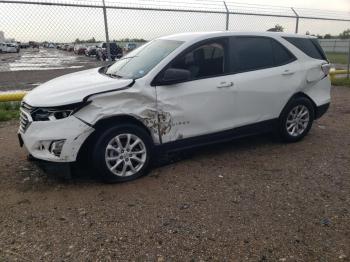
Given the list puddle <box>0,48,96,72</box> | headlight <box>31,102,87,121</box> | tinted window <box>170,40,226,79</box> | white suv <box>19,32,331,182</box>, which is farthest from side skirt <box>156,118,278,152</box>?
puddle <box>0,48,96,72</box>

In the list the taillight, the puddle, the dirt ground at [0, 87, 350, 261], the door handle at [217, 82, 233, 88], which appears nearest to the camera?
Result: the dirt ground at [0, 87, 350, 261]

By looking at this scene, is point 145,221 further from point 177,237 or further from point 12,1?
point 12,1

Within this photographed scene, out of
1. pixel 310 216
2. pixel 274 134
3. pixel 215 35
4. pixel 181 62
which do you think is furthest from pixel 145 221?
pixel 274 134

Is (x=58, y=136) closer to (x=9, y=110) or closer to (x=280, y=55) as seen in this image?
(x=280, y=55)

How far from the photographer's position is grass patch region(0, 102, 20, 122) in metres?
7.54

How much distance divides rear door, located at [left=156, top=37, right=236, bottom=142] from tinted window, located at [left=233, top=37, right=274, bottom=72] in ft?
0.62

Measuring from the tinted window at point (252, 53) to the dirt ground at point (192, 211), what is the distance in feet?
4.19

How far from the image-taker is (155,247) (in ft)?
10.3

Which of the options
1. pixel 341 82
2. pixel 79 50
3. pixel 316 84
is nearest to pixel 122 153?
pixel 316 84

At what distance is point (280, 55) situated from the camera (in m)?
5.57

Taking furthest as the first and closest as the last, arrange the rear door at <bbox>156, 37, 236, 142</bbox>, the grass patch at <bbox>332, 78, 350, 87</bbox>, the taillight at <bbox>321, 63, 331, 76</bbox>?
the grass patch at <bbox>332, 78, 350, 87</bbox>, the taillight at <bbox>321, 63, 331, 76</bbox>, the rear door at <bbox>156, 37, 236, 142</bbox>

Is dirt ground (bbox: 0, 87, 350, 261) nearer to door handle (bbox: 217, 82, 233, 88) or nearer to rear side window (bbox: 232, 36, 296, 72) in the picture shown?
door handle (bbox: 217, 82, 233, 88)

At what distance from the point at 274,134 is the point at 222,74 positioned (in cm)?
181

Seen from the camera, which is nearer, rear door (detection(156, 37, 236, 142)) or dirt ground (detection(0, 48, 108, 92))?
rear door (detection(156, 37, 236, 142))
